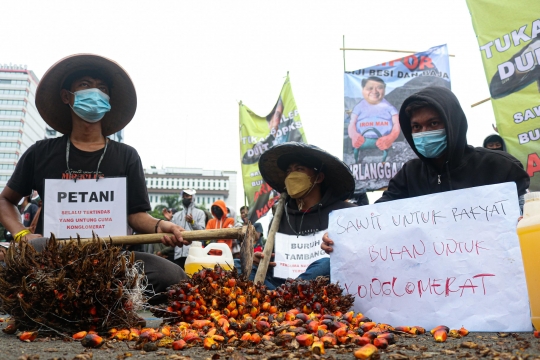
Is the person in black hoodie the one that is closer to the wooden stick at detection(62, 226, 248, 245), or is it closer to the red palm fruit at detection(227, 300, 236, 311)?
the wooden stick at detection(62, 226, 248, 245)

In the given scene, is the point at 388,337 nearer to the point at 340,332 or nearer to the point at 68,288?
the point at 340,332

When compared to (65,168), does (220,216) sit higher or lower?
higher

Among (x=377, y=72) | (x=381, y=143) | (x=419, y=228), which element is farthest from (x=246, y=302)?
(x=377, y=72)

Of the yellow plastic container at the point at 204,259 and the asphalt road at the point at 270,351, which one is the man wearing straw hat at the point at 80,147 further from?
the asphalt road at the point at 270,351

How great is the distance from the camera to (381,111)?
9.19m

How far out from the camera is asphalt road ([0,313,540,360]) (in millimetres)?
2052

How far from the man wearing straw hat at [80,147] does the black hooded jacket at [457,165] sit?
2131 millimetres

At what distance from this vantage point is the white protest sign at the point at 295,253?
4.57 m

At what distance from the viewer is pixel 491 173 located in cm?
380

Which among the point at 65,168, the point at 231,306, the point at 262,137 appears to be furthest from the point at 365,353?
the point at 262,137

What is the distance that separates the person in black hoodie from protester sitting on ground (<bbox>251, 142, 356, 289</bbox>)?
0.94m

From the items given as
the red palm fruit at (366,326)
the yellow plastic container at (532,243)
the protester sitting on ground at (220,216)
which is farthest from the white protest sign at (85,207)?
the protester sitting on ground at (220,216)

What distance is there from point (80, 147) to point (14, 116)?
281 feet

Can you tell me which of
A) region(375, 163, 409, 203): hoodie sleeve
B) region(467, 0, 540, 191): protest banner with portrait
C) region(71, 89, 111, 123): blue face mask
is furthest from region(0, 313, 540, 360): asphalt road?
region(467, 0, 540, 191): protest banner with portrait
